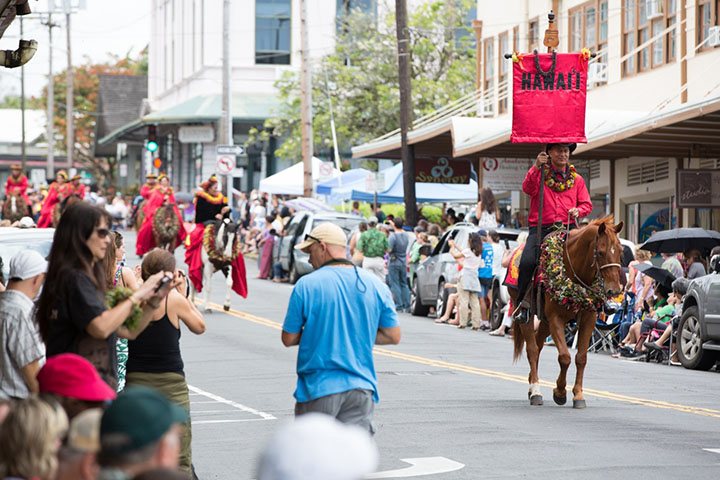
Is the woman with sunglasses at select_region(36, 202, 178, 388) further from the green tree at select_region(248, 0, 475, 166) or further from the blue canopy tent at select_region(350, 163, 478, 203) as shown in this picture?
the green tree at select_region(248, 0, 475, 166)

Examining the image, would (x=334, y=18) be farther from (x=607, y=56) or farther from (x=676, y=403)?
(x=676, y=403)

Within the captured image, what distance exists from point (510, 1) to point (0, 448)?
39.1 m

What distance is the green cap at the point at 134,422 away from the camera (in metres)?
4.48

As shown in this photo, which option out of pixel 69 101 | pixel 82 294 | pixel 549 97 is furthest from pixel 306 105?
pixel 82 294

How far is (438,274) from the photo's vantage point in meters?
29.9

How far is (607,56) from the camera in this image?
122 ft

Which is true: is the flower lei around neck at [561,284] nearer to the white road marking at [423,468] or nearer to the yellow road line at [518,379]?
the yellow road line at [518,379]

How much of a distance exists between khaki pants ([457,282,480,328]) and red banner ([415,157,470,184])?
1271 cm

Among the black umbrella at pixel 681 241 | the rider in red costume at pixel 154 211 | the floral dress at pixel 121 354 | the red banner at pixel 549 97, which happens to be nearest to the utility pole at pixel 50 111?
the rider in red costume at pixel 154 211

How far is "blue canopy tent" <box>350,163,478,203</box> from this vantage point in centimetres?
4291

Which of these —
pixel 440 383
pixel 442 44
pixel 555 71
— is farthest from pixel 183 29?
pixel 440 383

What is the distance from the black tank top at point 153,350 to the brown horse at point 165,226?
2019cm

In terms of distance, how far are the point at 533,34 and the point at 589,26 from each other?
11.0ft

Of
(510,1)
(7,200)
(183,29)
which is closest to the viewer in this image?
(7,200)
